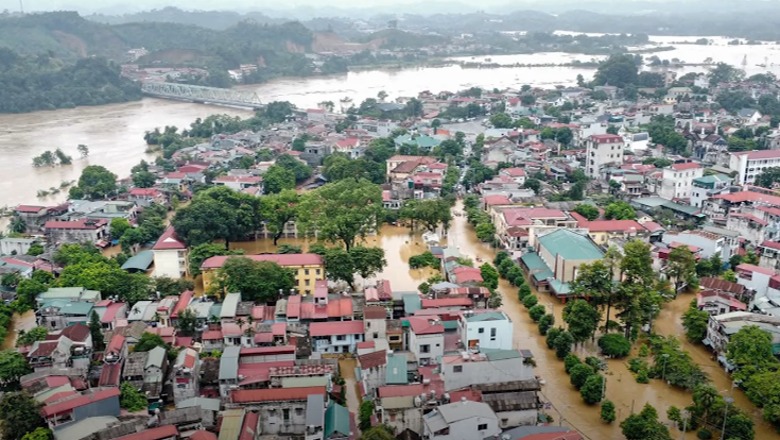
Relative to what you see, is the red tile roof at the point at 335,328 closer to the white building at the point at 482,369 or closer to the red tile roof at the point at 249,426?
the white building at the point at 482,369

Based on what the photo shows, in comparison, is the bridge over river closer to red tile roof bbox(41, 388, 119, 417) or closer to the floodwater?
the floodwater

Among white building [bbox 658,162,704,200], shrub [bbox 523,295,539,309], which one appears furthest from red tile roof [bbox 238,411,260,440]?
white building [bbox 658,162,704,200]

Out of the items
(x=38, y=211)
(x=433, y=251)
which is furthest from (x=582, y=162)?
(x=38, y=211)

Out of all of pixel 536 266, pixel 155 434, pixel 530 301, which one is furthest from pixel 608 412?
pixel 155 434

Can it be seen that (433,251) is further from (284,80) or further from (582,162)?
(284,80)

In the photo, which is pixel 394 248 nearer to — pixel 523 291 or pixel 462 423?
pixel 523 291

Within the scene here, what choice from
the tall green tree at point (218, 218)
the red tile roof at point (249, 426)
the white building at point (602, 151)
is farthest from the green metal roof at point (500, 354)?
the white building at point (602, 151)
